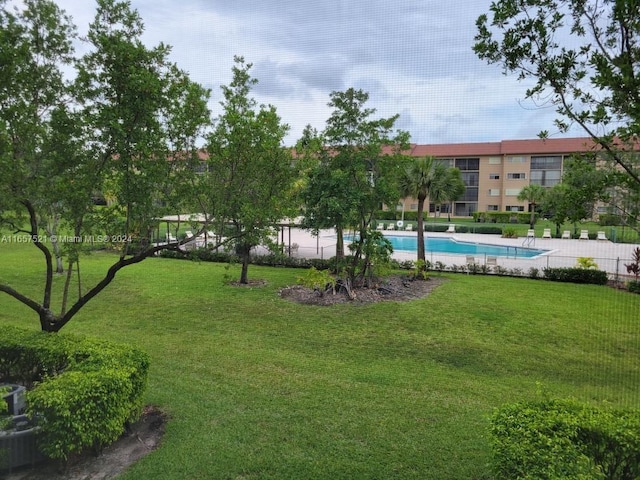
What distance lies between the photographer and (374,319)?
5.45 meters

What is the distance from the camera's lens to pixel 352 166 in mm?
6566

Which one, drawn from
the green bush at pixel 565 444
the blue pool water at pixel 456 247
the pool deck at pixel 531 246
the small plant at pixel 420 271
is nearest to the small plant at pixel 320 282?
the small plant at pixel 420 271

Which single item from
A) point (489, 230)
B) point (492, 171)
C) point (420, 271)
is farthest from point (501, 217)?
point (420, 271)

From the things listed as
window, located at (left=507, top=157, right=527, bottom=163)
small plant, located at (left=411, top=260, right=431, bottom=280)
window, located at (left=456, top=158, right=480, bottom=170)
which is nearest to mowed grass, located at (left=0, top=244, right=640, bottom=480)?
small plant, located at (left=411, top=260, right=431, bottom=280)

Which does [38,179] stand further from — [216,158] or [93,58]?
[216,158]

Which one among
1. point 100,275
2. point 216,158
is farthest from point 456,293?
point 100,275

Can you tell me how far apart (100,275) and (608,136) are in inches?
333

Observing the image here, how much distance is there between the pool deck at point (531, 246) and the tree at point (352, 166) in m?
3.34

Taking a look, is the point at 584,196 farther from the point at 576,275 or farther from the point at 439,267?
the point at 439,267

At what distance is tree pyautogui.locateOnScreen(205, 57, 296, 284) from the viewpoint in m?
3.09

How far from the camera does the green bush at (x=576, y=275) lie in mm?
7910

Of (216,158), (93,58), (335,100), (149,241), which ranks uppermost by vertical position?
(335,100)

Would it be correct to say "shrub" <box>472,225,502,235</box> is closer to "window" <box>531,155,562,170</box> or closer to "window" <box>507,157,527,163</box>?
"window" <box>531,155,562,170</box>

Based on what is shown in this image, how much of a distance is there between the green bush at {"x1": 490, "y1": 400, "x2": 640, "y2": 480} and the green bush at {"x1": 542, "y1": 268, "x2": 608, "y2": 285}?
23.3 feet
